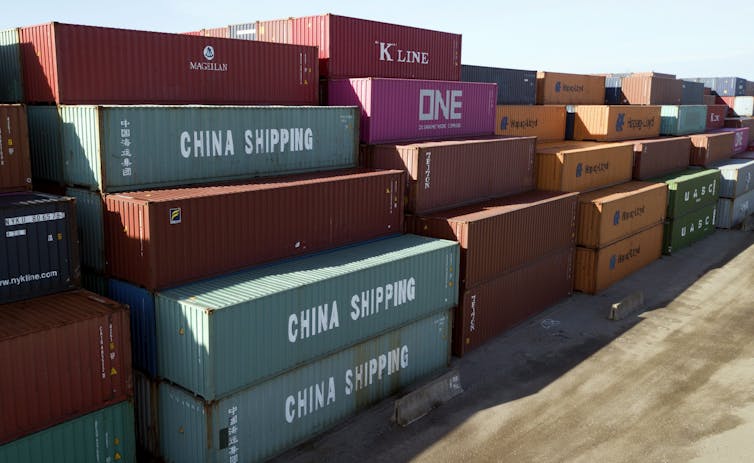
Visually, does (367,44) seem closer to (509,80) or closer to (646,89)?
(509,80)

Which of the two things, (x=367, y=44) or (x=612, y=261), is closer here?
(x=367, y=44)

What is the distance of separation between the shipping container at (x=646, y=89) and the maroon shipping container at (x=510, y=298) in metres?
24.7

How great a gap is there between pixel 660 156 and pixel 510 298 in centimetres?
2000

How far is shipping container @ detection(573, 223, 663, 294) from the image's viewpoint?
28.1 meters

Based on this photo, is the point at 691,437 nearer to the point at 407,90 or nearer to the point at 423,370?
the point at 423,370

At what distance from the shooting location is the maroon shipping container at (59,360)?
463 inches

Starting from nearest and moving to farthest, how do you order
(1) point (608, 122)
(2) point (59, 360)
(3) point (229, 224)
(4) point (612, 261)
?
(2) point (59, 360)
(3) point (229, 224)
(4) point (612, 261)
(1) point (608, 122)

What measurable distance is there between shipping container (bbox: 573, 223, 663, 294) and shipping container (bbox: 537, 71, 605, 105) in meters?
10.9

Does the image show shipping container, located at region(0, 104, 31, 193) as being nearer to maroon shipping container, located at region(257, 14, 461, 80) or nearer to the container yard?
the container yard

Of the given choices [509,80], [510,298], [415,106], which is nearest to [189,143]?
[415,106]

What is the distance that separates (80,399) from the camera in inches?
505

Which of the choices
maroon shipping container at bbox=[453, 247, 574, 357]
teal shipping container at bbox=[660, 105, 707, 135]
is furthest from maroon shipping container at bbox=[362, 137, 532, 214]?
teal shipping container at bbox=[660, 105, 707, 135]

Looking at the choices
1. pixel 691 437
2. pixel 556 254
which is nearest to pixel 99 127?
pixel 691 437

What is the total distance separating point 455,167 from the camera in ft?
74.4
